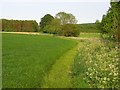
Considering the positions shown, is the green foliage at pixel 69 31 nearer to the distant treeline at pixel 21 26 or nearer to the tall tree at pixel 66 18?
the distant treeline at pixel 21 26

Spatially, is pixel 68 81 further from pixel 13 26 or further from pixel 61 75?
pixel 13 26

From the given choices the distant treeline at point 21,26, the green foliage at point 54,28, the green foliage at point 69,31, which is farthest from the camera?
the distant treeline at point 21,26

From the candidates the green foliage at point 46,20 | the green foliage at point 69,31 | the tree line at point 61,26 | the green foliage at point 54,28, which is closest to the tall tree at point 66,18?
the tree line at point 61,26

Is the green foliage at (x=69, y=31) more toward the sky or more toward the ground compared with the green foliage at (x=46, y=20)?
more toward the ground

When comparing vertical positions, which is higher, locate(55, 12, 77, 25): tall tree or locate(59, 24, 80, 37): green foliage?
locate(55, 12, 77, 25): tall tree

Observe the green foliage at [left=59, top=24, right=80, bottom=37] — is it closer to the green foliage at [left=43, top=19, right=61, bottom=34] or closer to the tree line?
the tree line

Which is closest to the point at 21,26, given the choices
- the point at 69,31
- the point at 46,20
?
the point at 46,20

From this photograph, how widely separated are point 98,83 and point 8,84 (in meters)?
3.58

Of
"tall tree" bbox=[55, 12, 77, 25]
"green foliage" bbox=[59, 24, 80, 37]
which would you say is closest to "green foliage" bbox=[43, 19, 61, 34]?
"green foliage" bbox=[59, 24, 80, 37]

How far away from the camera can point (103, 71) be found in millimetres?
15188

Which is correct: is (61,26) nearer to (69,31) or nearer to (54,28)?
(54,28)

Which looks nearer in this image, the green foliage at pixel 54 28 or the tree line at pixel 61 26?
the tree line at pixel 61 26

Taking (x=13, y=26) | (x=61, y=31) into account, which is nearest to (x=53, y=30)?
(x=61, y=31)

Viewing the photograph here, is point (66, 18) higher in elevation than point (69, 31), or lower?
higher
